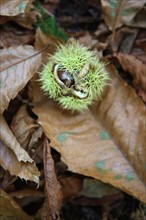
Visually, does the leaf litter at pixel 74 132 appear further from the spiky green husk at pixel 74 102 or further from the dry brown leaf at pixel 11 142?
the spiky green husk at pixel 74 102

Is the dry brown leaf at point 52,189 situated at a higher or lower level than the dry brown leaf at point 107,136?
lower

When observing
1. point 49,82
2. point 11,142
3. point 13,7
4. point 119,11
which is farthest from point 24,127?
point 119,11

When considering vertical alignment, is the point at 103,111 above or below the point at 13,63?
below

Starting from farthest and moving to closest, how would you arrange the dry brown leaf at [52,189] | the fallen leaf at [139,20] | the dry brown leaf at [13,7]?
the fallen leaf at [139,20] → the dry brown leaf at [13,7] → the dry brown leaf at [52,189]

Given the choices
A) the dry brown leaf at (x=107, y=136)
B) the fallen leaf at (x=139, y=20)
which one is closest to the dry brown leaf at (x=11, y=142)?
the dry brown leaf at (x=107, y=136)

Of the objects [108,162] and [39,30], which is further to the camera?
[39,30]

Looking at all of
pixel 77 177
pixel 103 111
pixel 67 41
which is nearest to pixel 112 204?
pixel 77 177

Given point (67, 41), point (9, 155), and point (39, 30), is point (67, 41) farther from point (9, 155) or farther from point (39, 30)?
point (9, 155)

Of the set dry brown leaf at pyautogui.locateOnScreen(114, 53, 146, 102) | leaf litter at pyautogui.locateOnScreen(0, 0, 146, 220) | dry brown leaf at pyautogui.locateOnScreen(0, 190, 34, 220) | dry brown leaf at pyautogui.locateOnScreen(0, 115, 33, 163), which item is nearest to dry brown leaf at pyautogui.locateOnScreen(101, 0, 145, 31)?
leaf litter at pyautogui.locateOnScreen(0, 0, 146, 220)
